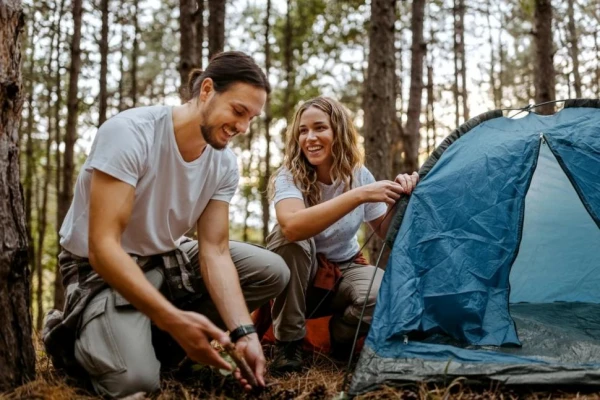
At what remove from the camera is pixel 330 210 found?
2.52m

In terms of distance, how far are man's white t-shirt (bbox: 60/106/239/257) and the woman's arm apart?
1.06 feet

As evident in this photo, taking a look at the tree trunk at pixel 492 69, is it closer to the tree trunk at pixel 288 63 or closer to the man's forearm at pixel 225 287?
the tree trunk at pixel 288 63

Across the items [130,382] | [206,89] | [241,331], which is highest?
[206,89]

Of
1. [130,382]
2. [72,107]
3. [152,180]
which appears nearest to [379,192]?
[152,180]

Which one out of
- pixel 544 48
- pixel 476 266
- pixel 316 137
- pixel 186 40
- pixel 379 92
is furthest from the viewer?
pixel 544 48

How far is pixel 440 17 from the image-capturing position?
11.3 metres

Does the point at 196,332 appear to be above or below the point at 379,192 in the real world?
below

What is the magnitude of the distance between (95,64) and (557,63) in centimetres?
909

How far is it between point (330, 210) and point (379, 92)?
288cm

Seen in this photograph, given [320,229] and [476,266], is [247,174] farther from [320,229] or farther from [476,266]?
[476,266]

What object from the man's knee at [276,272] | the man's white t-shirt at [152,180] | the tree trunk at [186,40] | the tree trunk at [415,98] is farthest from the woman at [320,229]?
the tree trunk at [415,98]

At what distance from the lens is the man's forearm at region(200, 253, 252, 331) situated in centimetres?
222

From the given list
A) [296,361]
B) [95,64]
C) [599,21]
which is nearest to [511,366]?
[296,361]

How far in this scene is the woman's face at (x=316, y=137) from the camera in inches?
113
